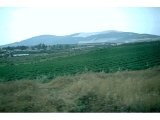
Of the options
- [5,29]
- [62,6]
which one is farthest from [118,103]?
[5,29]

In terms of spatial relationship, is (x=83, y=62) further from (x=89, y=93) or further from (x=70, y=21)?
(x=70, y=21)

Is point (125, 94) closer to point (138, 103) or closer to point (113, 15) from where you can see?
point (138, 103)

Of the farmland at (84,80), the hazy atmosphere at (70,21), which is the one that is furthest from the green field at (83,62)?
the hazy atmosphere at (70,21)

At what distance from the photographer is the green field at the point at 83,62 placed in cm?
418

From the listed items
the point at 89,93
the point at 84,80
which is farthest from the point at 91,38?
the point at 89,93

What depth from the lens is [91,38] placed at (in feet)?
14.0

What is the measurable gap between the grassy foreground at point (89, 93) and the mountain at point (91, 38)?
377 millimetres

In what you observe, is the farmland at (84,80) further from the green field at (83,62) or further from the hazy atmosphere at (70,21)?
the hazy atmosphere at (70,21)

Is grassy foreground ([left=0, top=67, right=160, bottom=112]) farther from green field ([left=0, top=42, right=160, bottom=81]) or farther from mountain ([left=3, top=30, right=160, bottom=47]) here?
mountain ([left=3, top=30, right=160, bottom=47])

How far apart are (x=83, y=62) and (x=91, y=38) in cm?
29

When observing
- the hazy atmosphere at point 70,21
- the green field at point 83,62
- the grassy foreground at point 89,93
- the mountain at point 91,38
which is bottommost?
the grassy foreground at point 89,93

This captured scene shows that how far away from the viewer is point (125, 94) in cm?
413

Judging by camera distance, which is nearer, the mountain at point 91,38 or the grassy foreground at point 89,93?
the grassy foreground at point 89,93

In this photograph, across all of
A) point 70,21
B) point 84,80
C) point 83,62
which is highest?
point 70,21
